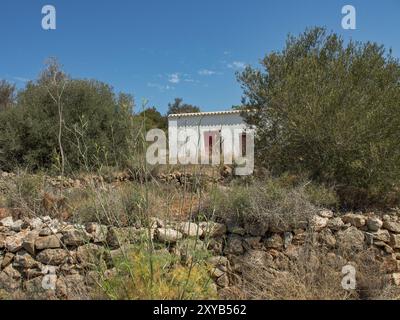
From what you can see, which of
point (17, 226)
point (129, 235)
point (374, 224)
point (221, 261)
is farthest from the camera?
point (17, 226)

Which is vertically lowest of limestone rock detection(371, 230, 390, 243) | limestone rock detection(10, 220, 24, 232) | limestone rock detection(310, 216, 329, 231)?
limestone rock detection(371, 230, 390, 243)

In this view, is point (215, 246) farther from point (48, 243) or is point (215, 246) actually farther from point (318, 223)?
point (48, 243)

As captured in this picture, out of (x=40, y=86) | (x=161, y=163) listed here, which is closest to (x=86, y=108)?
(x=40, y=86)

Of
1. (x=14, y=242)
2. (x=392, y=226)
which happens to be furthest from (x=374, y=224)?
(x=14, y=242)

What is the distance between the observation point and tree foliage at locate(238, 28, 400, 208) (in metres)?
5.56

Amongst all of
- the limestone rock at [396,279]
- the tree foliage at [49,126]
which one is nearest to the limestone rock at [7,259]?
the tree foliage at [49,126]

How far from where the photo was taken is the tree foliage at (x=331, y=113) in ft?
18.2

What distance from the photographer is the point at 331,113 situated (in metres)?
5.67

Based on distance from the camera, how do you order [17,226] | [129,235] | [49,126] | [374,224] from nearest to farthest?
[129,235]
[374,224]
[17,226]
[49,126]

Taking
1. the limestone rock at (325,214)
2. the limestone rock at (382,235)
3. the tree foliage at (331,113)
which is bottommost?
the limestone rock at (382,235)

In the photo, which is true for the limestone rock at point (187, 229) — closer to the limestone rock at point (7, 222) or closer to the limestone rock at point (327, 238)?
the limestone rock at point (327, 238)

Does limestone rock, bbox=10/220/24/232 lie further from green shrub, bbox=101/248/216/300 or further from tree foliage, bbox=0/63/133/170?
tree foliage, bbox=0/63/133/170

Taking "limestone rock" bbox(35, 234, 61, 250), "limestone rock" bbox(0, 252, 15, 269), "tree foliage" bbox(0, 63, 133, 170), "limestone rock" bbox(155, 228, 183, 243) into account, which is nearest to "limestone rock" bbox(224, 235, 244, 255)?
"limestone rock" bbox(155, 228, 183, 243)
